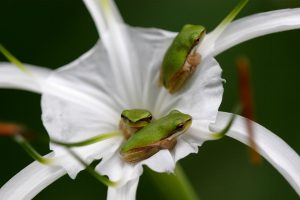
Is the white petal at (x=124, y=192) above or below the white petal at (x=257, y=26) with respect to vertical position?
below

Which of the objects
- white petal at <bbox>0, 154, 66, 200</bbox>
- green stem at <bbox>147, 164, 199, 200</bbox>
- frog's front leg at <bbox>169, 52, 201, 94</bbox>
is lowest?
green stem at <bbox>147, 164, 199, 200</bbox>

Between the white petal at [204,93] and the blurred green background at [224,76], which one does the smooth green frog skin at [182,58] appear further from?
the blurred green background at [224,76]

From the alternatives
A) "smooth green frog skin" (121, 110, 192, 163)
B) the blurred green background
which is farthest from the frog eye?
the blurred green background

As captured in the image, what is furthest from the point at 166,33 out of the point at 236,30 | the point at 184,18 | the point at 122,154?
the point at 184,18

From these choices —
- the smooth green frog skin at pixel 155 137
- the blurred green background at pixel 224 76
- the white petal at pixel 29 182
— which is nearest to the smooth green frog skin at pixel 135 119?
the smooth green frog skin at pixel 155 137

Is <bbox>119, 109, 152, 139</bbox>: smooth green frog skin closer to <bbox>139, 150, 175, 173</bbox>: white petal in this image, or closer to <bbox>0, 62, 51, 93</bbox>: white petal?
<bbox>139, 150, 175, 173</bbox>: white petal

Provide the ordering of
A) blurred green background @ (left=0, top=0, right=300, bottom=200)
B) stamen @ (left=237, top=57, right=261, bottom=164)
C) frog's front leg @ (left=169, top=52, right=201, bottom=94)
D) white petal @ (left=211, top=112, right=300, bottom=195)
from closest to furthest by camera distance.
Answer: stamen @ (left=237, top=57, right=261, bottom=164) → white petal @ (left=211, top=112, right=300, bottom=195) → frog's front leg @ (left=169, top=52, right=201, bottom=94) → blurred green background @ (left=0, top=0, right=300, bottom=200)
